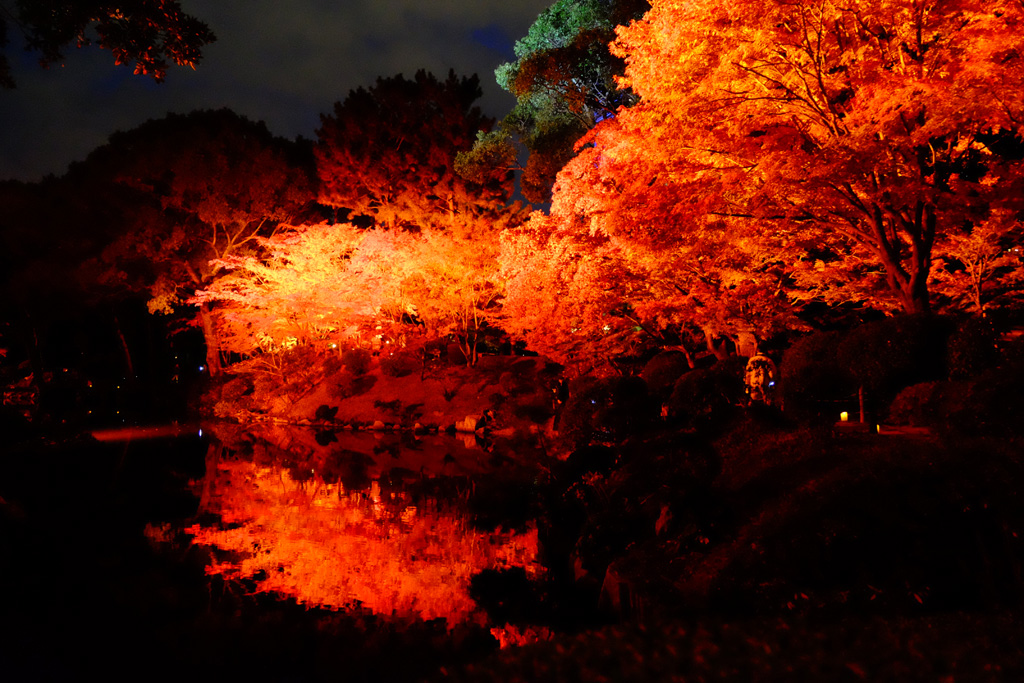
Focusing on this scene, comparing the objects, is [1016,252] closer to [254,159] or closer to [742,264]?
[742,264]

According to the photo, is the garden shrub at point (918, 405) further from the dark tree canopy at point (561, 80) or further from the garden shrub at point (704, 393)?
the dark tree canopy at point (561, 80)

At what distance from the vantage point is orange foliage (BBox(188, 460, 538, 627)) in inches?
265

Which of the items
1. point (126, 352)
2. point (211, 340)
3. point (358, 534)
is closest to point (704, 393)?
point (358, 534)

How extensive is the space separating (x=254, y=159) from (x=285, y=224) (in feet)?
8.80

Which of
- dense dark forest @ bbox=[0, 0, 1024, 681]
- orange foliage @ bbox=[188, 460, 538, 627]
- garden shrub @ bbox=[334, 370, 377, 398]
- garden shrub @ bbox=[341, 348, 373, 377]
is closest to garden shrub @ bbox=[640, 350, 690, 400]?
dense dark forest @ bbox=[0, 0, 1024, 681]

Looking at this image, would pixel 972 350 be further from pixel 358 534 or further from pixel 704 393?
pixel 358 534

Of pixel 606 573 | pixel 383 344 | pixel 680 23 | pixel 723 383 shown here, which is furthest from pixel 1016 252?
pixel 383 344

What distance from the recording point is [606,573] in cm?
636

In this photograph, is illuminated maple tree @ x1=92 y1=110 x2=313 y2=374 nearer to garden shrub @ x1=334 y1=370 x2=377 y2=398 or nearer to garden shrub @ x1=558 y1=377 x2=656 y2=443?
garden shrub @ x1=334 y1=370 x2=377 y2=398

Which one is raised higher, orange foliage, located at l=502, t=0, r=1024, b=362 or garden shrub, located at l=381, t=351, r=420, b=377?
orange foliage, located at l=502, t=0, r=1024, b=362

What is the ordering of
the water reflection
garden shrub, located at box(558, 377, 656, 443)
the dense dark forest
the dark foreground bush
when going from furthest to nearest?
garden shrub, located at box(558, 377, 656, 443)
the dark foreground bush
the water reflection
the dense dark forest

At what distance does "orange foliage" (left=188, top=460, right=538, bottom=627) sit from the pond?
3 cm

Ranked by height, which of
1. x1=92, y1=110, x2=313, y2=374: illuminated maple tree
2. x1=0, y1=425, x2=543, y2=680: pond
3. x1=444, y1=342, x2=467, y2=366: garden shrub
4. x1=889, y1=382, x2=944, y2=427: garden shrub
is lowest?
x1=0, y1=425, x2=543, y2=680: pond

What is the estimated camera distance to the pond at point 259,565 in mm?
5496
